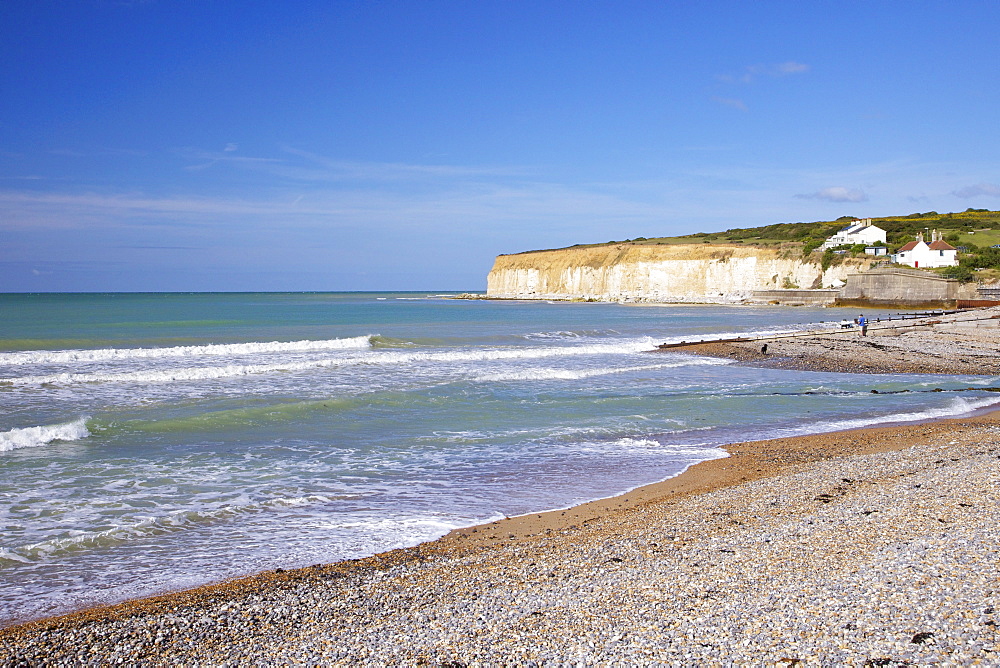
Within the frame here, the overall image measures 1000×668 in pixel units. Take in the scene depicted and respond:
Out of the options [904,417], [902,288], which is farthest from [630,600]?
[902,288]

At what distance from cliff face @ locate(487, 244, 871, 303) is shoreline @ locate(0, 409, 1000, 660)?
229ft

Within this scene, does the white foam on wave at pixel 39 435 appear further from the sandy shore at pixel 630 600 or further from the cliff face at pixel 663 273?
the cliff face at pixel 663 273

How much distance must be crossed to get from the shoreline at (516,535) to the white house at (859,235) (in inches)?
3114

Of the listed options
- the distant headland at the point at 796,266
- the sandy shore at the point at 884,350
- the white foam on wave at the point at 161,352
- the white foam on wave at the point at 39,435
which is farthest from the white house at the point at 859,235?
the white foam on wave at the point at 39,435

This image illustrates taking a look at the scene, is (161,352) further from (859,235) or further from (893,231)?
(893,231)

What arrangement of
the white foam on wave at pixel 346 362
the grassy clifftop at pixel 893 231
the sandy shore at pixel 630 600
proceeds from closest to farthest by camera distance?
the sandy shore at pixel 630 600, the white foam on wave at pixel 346 362, the grassy clifftop at pixel 893 231

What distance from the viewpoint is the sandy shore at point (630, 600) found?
4.07m

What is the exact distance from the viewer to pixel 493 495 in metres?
8.41

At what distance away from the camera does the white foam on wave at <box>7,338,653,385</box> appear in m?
19.7

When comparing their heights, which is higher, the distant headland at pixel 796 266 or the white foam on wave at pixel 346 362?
the distant headland at pixel 796 266

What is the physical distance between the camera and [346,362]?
23.8 metres

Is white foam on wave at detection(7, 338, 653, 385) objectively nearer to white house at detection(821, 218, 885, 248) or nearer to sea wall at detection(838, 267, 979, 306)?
sea wall at detection(838, 267, 979, 306)

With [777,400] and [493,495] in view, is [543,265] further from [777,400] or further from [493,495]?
[493,495]

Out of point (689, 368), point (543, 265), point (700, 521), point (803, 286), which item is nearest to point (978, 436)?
point (700, 521)
